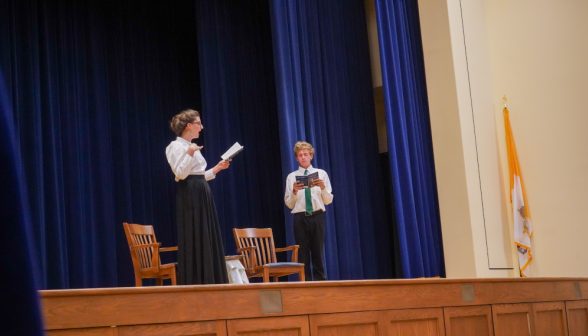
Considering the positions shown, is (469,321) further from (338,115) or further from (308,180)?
(338,115)

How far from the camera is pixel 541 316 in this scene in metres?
3.45

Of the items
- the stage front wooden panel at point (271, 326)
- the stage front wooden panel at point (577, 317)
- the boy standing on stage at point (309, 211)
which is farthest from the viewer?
the boy standing on stage at point (309, 211)

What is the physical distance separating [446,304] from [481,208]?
330cm

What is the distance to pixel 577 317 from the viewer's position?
371 cm

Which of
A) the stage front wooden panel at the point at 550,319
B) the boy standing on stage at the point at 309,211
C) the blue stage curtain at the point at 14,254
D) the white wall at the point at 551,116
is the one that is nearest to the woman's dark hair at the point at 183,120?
the boy standing on stage at the point at 309,211

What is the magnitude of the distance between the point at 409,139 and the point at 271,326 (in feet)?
15.8

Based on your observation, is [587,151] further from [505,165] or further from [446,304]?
[446,304]

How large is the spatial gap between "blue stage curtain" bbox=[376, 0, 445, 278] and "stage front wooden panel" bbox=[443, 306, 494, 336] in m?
3.14

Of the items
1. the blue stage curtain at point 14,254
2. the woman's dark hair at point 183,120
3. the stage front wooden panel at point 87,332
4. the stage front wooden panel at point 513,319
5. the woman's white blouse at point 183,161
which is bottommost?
the stage front wooden panel at point 513,319

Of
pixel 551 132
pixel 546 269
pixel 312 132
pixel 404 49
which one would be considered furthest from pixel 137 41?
pixel 546 269

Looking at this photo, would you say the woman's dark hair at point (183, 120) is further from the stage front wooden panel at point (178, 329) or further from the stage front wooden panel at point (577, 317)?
the stage front wooden panel at point (577, 317)

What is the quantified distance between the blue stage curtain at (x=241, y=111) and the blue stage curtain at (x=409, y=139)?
1.37 meters

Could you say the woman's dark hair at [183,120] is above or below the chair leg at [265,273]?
above

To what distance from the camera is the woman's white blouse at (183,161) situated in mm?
4211
